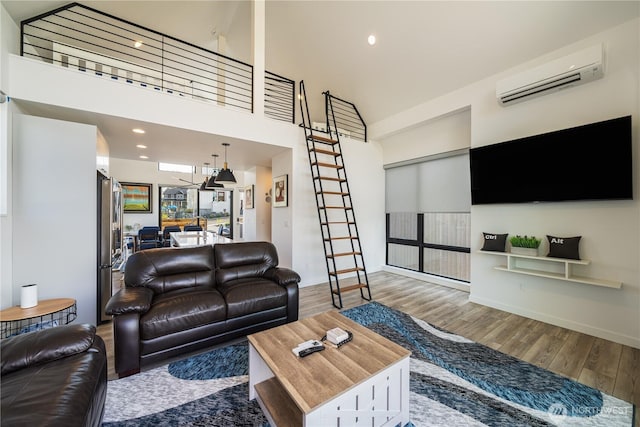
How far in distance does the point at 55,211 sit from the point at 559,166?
561 cm

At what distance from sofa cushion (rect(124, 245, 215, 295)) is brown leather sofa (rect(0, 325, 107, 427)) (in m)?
0.99

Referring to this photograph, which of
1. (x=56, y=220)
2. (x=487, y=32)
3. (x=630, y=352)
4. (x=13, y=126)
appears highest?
(x=487, y=32)

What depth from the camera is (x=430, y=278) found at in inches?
184

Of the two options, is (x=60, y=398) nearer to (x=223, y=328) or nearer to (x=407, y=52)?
(x=223, y=328)

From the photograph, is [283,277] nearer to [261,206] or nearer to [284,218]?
[284,218]

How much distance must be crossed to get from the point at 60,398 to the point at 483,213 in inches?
176

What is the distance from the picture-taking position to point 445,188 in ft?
14.5

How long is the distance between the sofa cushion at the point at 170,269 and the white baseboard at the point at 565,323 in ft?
12.4

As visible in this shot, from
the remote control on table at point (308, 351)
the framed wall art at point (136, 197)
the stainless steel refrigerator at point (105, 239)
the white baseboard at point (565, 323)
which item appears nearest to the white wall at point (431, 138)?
the white baseboard at point (565, 323)

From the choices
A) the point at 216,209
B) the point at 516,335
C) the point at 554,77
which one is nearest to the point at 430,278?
the point at 516,335

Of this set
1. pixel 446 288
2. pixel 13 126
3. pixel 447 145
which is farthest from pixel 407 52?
pixel 13 126

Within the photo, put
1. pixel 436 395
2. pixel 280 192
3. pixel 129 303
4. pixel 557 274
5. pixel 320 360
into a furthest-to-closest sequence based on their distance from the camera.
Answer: pixel 280 192
pixel 557 274
pixel 129 303
pixel 436 395
pixel 320 360

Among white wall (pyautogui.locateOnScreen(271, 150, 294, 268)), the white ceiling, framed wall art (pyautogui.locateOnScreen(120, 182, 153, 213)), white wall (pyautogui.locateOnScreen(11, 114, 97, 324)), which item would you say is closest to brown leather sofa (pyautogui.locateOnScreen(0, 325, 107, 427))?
white wall (pyautogui.locateOnScreen(11, 114, 97, 324))

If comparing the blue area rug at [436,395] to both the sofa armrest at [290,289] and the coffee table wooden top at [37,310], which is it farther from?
the coffee table wooden top at [37,310]
